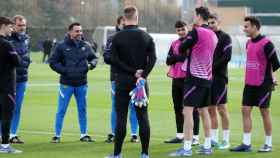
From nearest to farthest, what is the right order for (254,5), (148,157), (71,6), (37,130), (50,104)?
(148,157) < (37,130) < (50,104) < (71,6) < (254,5)

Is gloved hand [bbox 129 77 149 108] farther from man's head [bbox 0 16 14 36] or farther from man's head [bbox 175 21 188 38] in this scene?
man's head [bbox 175 21 188 38]

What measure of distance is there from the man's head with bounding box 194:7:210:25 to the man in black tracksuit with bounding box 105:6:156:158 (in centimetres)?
100

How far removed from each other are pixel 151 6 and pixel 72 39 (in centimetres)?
6484

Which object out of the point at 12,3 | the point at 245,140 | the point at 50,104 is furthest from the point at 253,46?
the point at 12,3

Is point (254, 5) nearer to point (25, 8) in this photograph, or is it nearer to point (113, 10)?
point (113, 10)

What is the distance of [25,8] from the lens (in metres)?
70.4

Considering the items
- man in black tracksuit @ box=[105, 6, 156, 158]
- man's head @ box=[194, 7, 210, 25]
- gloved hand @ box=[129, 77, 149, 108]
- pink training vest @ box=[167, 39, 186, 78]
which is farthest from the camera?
Answer: pink training vest @ box=[167, 39, 186, 78]

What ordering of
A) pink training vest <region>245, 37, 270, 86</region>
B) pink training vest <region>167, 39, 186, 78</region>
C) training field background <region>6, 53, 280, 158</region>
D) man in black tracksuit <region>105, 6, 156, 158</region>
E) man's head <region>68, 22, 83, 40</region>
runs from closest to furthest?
man in black tracksuit <region>105, 6, 156, 158</region>, training field background <region>6, 53, 280, 158</region>, pink training vest <region>245, 37, 270, 86</region>, pink training vest <region>167, 39, 186, 78</region>, man's head <region>68, 22, 83, 40</region>

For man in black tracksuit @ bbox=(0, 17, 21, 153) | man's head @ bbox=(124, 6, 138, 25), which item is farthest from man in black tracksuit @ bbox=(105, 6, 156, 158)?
man in black tracksuit @ bbox=(0, 17, 21, 153)

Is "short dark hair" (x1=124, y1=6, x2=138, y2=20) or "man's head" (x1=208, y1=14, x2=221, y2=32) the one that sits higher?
"short dark hair" (x1=124, y1=6, x2=138, y2=20)

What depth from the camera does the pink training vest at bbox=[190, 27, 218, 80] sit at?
1076 cm

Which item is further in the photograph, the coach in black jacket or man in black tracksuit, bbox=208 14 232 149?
the coach in black jacket

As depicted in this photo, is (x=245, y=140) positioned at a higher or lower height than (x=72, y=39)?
lower

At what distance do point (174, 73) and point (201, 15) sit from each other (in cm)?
179
